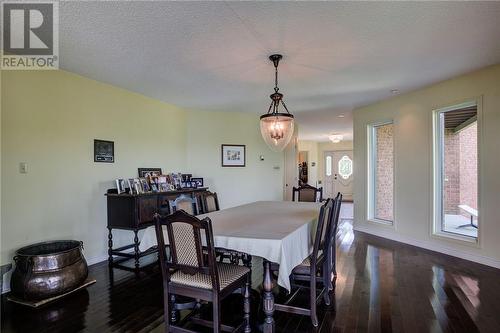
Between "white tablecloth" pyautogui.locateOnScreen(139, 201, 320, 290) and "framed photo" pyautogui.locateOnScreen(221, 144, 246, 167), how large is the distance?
119 inches

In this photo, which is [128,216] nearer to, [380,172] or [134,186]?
[134,186]

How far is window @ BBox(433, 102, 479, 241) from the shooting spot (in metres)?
4.22

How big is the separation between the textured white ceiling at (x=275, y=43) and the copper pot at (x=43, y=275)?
2.03 m

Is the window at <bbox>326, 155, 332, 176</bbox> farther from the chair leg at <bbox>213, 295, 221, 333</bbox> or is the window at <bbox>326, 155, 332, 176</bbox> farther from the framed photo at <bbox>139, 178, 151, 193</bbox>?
the chair leg at <bbox>213, 295, 221, 333</bbox>

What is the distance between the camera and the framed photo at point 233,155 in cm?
609

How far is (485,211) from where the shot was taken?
3748 mm

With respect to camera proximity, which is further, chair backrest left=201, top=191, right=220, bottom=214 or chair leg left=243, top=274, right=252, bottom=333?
chair backrest left=201, top=191, right=220, bottom=214

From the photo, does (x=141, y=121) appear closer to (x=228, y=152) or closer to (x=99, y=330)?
(x=228, y=152)

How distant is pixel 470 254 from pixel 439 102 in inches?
84.8

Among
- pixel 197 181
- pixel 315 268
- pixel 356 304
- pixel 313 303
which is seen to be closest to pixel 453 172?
pixel 356 304

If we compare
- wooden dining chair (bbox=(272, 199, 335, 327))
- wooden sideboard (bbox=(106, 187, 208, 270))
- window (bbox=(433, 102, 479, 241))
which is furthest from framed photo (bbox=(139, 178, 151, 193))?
window (bbox=(433, 102, 479, 241))

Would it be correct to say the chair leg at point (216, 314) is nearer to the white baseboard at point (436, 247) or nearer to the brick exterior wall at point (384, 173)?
the white baseboard at point (436, 247)

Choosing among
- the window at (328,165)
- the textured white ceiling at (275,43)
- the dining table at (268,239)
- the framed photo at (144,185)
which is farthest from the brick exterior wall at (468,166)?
the window at (328,165)

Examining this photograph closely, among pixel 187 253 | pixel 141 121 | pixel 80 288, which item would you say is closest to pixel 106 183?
pixel 141 121
